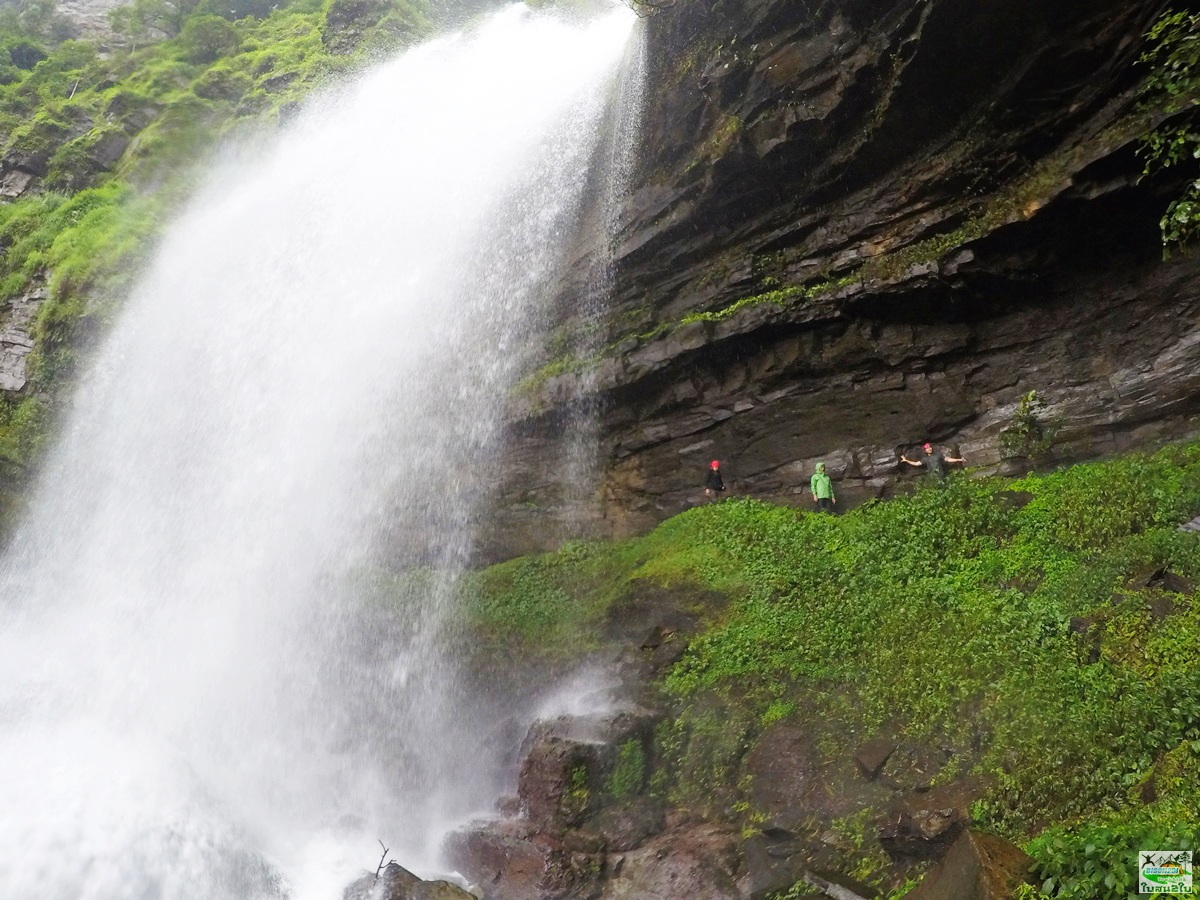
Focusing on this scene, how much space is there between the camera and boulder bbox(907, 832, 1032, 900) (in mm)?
4406

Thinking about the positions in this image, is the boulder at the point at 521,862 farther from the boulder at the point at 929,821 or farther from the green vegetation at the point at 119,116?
the green vegetation at the point at 119,116

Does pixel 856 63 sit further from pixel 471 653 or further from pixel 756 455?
pixel 471 653

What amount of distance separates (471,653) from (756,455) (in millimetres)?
6182

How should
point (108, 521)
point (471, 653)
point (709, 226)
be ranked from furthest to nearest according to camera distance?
point (108, 521), point (709, 226), point (471, 653)

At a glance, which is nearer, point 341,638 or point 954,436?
point 954,436

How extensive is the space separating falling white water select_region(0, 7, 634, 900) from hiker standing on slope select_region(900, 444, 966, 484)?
7.86 m

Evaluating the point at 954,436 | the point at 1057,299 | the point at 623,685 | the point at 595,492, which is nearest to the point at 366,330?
the point at 595,492

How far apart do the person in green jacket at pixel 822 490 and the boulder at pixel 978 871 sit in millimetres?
6872

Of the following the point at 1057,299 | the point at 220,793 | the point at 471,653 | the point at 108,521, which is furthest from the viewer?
the point at 108,521

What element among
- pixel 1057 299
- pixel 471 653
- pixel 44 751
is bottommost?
pixel 471 653

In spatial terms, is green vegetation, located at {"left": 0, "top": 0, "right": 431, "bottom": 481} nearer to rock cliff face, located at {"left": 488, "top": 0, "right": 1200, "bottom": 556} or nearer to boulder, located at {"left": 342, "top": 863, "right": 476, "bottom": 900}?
rock cliff face, located at {"left": 488, "top": 0, "right": 1200, "bottom": 556}

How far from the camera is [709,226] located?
13.5m

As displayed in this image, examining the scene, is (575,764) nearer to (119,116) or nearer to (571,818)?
(571,818)

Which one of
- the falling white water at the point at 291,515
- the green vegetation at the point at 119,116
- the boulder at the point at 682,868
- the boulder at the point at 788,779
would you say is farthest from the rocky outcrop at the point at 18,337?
the boulder at the point at 788,779
